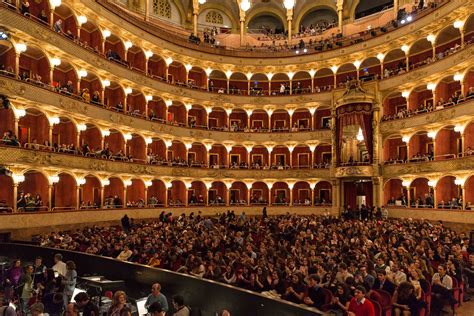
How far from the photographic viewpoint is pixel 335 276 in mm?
9938

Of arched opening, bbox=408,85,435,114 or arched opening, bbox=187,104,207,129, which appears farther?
arched opening, bbox=187,104,207,129

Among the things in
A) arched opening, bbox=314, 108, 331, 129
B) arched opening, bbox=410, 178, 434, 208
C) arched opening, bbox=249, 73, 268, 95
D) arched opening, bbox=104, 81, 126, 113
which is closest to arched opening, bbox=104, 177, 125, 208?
arched opening, bbox=104, 81, 126, 113

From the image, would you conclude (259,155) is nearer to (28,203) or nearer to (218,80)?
(218,80)

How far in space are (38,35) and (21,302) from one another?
1609 cm

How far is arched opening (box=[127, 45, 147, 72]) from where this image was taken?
32.3 meters

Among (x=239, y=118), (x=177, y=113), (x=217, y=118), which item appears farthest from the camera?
(x=239, y=118)

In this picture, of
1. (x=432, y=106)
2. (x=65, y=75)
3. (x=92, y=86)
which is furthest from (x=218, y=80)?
(x=432, y=106)

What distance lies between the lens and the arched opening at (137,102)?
31656mm

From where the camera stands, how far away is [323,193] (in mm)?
37688

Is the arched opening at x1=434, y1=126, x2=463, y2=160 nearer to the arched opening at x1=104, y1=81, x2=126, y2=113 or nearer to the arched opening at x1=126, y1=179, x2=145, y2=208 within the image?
the arched opening at x1=126, y1=179, x2=145, y2=208

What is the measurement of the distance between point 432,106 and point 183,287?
1028 inches

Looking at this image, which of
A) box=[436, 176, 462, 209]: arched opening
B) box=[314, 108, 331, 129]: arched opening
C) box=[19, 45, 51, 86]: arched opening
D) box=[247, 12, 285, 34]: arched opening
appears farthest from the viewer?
box=[247, 12, 285, 34]: arched opening

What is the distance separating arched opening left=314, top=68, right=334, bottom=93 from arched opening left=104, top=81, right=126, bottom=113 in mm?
19158

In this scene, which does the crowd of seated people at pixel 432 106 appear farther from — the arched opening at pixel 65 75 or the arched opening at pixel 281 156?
the arched opening at pixel 65 75
